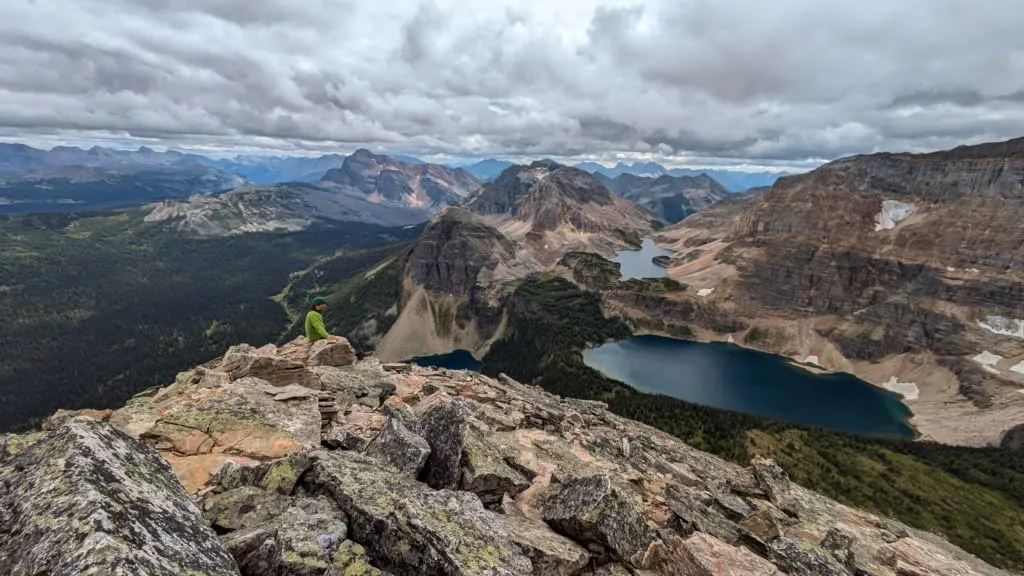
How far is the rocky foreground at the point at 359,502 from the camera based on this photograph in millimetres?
10305

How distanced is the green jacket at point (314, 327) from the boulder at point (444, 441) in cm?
2137

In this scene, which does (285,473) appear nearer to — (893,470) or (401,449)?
A: (401,449)

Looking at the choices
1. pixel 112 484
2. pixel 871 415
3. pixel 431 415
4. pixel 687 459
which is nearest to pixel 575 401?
pixel 687 459

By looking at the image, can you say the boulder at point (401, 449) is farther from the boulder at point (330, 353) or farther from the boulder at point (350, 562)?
the boulder at point (330, 353)

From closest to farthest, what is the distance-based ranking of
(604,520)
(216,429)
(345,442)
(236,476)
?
(236,476) < (604,520) < (345,442) < (216,429)

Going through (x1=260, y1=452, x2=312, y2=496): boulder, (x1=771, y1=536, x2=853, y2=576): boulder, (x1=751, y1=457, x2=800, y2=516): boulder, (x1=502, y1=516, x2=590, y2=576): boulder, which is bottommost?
(x1=751, y1=457, x2=800, y2=516): boulder

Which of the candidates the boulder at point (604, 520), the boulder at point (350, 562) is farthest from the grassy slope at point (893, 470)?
the boulder at point (350, 562)

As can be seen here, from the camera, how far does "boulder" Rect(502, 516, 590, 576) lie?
1559 centimetres

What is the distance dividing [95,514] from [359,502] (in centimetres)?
672

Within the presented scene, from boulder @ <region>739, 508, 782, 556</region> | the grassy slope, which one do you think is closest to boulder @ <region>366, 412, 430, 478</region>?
boulder @ <region>739, 508, 782, 556</region>

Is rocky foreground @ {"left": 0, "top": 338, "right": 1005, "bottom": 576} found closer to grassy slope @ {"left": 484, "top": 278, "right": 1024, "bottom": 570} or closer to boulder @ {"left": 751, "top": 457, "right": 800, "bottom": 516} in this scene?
boulder @ {"left": 751, "top": 457, "right": 800, "bottom": 516}

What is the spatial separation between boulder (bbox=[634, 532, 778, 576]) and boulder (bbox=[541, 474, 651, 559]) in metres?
0.57

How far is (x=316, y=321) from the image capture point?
4028 centimetres

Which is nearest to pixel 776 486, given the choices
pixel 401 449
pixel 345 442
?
pixel 401 449
